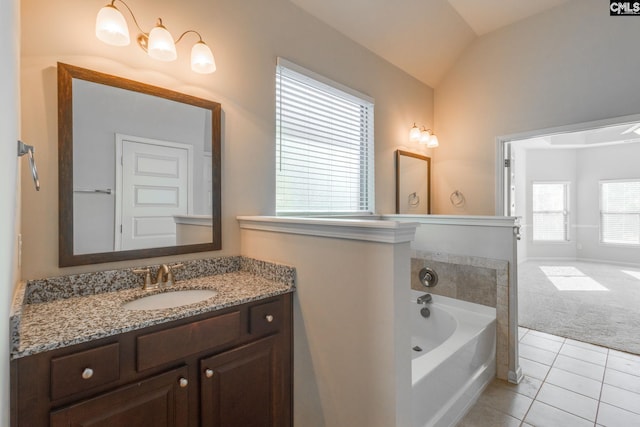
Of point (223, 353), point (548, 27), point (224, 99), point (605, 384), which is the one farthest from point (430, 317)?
point (548, 27)

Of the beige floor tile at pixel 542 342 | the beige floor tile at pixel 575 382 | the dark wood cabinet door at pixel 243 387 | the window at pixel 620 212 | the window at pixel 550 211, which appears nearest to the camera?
the dark wood cabinet door at pixel 243 387

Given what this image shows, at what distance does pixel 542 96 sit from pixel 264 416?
3.53 metres

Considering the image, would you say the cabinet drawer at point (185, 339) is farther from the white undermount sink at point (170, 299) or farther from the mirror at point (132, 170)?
the mirror at point (132, 170)

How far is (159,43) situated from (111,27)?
0.64 ft

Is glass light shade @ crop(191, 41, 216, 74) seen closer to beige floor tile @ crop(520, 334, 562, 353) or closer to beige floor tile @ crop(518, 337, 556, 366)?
beige floor tile @ crop(518, 337, 556, 366)

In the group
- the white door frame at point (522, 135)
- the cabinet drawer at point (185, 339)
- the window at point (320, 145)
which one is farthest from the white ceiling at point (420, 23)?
the cabinet drawer at point (185, 339)

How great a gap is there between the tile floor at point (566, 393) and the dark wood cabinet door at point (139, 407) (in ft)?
5.22

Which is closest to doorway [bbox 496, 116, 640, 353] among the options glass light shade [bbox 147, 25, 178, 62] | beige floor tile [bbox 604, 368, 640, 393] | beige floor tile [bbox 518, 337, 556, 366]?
beige floor tile [bbox 518, 337, 556, 366]

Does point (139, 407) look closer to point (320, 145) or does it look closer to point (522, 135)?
point (320, 145)

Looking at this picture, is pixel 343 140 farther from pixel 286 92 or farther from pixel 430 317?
pixel 430 317

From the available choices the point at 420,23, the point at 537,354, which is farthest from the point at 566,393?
the point at 420,23

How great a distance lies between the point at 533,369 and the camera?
2.35 m

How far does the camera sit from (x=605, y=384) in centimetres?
212

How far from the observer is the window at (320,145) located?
223 centimetres
